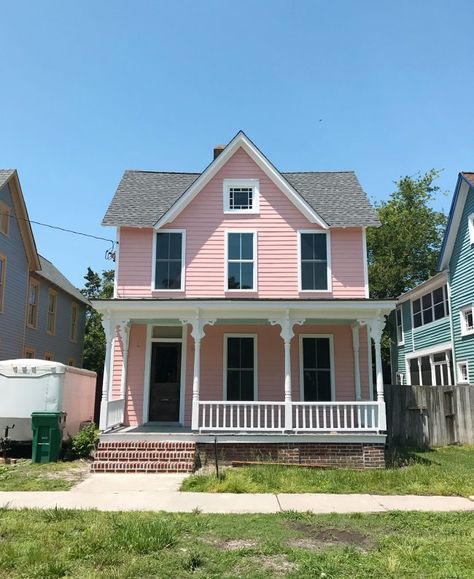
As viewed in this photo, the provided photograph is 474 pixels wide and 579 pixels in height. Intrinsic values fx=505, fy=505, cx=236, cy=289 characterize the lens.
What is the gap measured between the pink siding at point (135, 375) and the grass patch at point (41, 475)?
2159 millimetres

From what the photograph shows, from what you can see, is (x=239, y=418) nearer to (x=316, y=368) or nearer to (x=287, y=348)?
(x=287, y=348)

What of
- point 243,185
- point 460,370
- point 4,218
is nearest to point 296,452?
point 243,185

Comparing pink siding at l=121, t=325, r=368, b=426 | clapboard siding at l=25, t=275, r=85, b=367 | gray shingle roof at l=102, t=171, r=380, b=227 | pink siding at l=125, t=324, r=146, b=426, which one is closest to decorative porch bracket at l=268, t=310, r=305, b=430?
pink siding at l=121, t=325, r=368, b=426

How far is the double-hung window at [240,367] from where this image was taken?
13273 millimetres

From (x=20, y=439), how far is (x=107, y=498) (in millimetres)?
4538

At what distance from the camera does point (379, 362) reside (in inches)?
444

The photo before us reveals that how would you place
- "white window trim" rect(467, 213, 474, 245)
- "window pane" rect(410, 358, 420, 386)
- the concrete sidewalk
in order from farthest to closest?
"window pane" rect(410, 358, 420, 386)
"white window trim" rect(467, 213, 474, 245)
the concrete sidewalk

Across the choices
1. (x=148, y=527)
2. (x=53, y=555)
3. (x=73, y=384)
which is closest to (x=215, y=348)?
(x=73, y=384)

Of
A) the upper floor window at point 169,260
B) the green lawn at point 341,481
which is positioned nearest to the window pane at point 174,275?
the upper floor window at point 169,260

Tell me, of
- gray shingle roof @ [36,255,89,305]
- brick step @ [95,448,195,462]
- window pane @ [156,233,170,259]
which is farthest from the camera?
gray shingle roof @ [36,255,89,305]

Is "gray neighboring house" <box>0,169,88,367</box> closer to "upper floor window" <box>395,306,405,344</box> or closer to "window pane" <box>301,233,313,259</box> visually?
"window pane" <box>301,233,313,259</box>

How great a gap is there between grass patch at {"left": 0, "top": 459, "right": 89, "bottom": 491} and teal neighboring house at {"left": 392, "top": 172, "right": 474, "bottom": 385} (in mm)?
12816

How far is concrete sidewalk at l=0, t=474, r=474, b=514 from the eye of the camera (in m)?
7.13

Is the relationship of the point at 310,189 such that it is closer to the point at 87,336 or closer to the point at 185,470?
the point at 185,470
